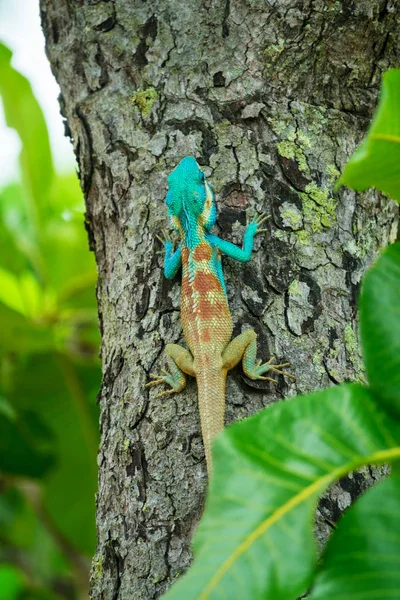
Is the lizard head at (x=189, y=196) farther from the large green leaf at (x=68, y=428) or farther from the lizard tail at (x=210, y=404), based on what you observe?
the large green leaf at (x=68, y=428)

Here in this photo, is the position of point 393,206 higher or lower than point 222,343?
higher

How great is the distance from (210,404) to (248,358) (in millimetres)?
232

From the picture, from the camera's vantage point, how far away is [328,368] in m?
2.57

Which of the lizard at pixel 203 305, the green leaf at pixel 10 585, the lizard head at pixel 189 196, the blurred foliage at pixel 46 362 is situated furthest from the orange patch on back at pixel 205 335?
the green leaf at pixel 10 585

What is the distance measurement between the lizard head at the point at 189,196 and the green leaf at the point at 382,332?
1.52 metres

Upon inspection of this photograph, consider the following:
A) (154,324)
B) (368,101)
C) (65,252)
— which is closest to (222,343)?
(154,324)

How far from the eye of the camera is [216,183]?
2.89 metres

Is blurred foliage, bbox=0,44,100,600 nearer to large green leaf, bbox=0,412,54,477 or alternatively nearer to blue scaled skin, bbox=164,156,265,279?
large green leaf, bbox=0,412,54,477

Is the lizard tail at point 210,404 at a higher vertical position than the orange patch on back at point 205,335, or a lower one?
lower

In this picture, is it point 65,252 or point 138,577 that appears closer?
point 138,577

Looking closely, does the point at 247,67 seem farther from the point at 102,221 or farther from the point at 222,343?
the point at 222,343

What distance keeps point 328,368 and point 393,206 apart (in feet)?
3.55

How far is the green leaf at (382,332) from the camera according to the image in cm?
136

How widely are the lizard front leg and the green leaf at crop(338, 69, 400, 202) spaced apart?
1.05 meters
